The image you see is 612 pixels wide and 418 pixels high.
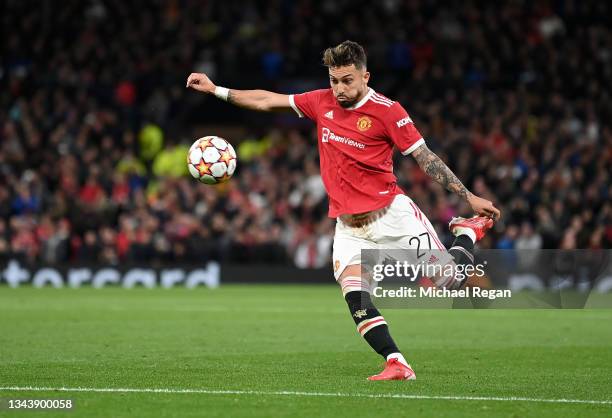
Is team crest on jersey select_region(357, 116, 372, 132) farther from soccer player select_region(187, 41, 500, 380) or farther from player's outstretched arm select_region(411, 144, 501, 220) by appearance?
player's outstretched arm select_region(411, 144, 501, 220)

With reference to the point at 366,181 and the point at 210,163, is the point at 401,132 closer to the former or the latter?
the point at 366,181

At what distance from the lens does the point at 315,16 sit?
101 feet

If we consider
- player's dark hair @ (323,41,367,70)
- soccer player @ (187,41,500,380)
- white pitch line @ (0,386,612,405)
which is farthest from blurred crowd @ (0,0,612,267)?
white pitch line @ (0,386,612,405)

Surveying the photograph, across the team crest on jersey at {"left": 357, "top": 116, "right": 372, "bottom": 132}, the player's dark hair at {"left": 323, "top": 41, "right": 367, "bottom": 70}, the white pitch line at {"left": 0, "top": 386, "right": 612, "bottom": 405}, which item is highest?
the player's dark hair at {"left": 323, "top": 41, "right": 367, "bottom": 70}

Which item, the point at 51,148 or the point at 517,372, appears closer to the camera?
the point at 517,372

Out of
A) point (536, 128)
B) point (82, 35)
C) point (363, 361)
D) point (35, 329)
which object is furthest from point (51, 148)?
point (363, 361)

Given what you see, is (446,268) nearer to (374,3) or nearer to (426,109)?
(426,109)

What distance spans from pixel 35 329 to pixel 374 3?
1884 centimetres

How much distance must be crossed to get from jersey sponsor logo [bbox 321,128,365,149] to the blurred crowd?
1480cm

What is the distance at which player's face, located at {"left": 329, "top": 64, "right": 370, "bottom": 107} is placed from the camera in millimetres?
9352

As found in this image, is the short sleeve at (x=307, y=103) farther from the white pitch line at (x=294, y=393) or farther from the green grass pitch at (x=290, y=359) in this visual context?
the white pitch line at (x=294, y=393)

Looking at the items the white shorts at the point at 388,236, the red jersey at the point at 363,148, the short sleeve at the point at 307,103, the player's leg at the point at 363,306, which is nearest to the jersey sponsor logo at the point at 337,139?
the red jersey at the point at 363,148

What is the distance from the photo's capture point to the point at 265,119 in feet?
101

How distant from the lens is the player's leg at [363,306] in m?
9.41
